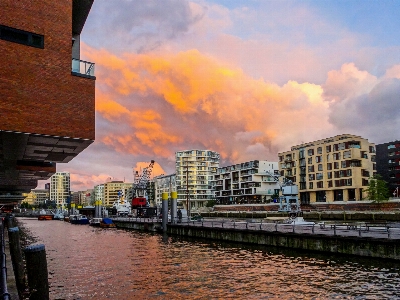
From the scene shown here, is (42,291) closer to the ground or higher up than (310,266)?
higher up

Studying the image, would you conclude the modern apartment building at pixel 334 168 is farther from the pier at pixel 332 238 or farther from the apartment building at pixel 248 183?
the pier at pixel 332 238

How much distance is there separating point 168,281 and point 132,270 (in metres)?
5.73

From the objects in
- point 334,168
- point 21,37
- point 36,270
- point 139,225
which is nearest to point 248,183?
point 334,168

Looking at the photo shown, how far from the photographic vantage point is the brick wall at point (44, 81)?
22.8 metres

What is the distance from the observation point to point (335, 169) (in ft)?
392

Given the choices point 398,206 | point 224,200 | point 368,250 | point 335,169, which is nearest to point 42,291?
point 368,250

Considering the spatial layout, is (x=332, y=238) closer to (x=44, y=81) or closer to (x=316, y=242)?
(x=316, y=242)

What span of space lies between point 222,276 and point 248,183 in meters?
145

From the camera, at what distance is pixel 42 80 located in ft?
78.8

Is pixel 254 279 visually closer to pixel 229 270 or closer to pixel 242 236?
pixel 229 270

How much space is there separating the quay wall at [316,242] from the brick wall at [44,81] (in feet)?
76.9

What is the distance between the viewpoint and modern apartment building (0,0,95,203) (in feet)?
75.1

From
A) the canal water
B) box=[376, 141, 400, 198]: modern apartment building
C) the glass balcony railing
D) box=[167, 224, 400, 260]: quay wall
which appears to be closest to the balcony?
the glass balcony railing

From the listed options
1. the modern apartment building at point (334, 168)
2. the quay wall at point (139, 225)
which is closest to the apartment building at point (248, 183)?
the modern apartment building at point (334, 168)
